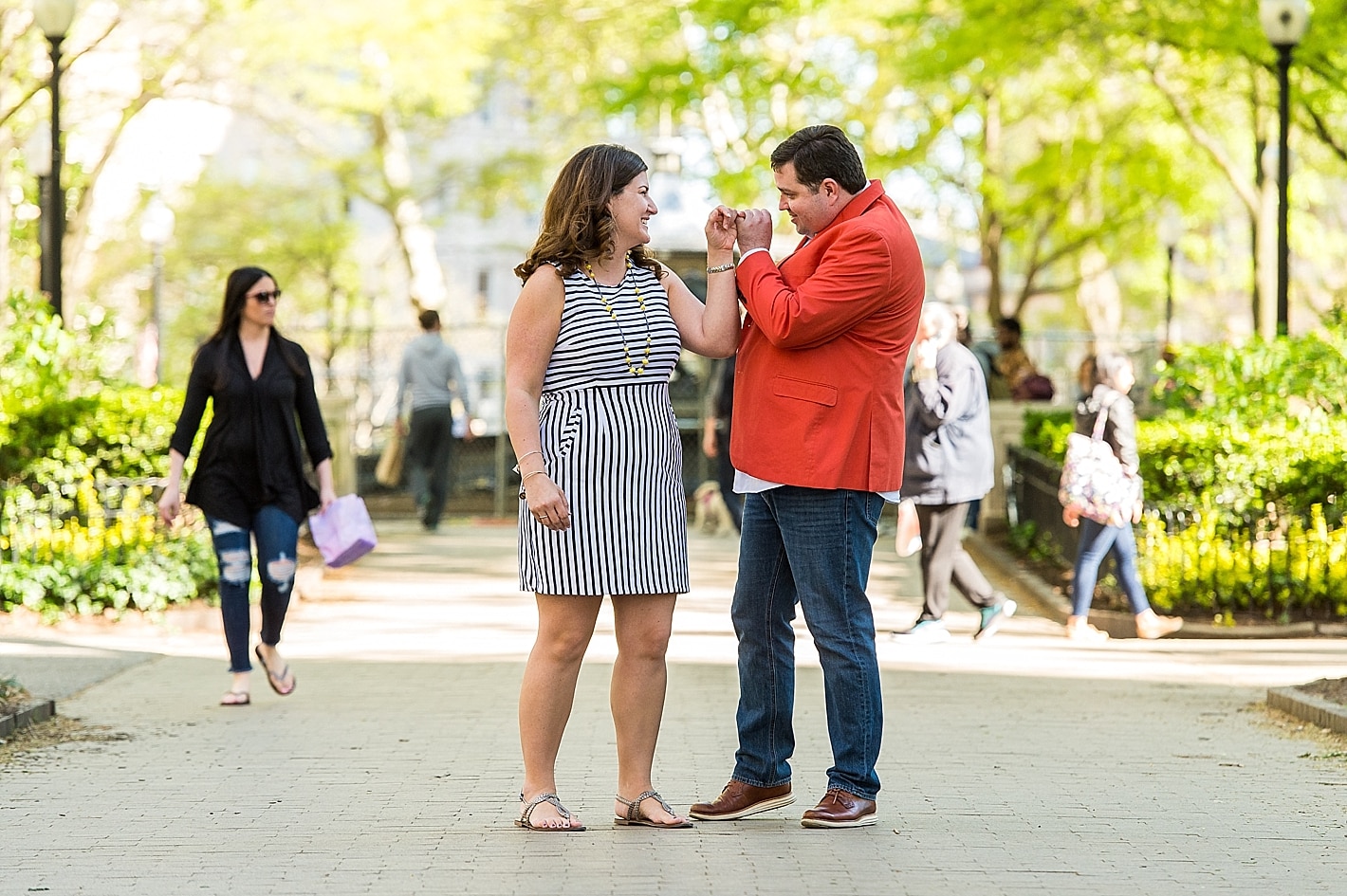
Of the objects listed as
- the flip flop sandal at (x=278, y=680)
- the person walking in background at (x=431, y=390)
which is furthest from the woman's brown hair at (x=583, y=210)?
the person walking in background at (x=431, y=390)

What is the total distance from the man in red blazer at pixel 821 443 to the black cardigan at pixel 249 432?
3.14 m

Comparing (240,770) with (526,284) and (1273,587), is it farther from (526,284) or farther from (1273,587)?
(1273,587)

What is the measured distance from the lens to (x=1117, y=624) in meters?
10.7

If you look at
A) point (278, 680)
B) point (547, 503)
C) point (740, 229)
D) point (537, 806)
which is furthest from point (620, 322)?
point (278, 680)

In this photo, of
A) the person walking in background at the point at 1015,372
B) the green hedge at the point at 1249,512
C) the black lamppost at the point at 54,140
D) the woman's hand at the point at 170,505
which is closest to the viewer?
the woman's hand at the point at 170,505

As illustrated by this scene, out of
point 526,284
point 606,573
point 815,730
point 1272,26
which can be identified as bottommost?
point 815,730

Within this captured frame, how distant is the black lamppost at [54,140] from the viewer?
42.9 feet

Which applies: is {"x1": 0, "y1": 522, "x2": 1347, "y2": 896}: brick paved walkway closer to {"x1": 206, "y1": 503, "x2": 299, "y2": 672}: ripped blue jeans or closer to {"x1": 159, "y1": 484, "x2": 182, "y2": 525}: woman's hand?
{"x1": 206, "y1": 503, "x2": 299, "y2": 672}: ripped blue jeans

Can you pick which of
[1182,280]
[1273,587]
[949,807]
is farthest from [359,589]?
[1182,280]

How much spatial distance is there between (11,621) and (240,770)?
4.67 meters

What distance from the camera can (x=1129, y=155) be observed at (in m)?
30.8

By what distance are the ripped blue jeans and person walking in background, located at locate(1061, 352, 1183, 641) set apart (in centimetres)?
448

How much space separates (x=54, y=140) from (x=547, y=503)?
29.4ft

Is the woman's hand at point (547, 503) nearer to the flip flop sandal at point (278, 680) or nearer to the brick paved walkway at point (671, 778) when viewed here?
the brick paved walkway at point (671, 778)
